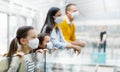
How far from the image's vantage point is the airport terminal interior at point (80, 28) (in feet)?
10.4

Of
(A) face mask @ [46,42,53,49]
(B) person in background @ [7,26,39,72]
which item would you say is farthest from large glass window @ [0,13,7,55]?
(B) person in background @ [7,26,39,72]

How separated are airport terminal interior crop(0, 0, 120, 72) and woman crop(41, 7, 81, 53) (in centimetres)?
9

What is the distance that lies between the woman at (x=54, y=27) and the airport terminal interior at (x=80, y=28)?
0.29ft

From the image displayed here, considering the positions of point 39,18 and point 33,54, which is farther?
point 39,18

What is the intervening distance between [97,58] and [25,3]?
2.16 meters

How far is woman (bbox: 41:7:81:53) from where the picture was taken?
2816 mm

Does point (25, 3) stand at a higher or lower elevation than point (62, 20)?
higher

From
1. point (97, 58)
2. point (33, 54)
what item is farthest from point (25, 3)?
point (33, 54)

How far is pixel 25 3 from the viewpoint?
6262mm

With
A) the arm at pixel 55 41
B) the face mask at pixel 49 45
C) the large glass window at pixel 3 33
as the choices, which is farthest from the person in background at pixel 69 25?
the large glass window at pixel 3 33

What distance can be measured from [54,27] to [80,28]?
225 inches

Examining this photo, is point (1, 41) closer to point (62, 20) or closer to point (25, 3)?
point (25, 3)

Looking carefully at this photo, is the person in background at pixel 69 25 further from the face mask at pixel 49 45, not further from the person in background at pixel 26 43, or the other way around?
the person in background at pixel 26 43

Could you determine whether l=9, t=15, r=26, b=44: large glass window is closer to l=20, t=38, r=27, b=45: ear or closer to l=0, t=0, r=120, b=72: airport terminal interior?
l=0, t=0, r=120, b=72: airport terminal interior
